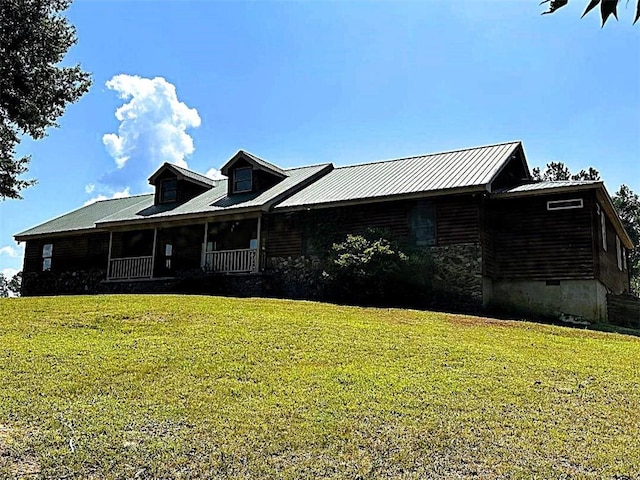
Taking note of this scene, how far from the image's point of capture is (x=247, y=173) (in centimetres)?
2708

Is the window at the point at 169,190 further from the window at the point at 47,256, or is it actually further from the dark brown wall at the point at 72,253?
the window at the point at 47,256

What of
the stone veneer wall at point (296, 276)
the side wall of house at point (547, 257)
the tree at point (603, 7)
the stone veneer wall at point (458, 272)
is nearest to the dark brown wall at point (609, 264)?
the side wall of house at point (547, 257)

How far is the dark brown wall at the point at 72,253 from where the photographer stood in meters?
28.5

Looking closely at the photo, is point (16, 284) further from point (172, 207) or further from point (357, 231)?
point (357, 231)

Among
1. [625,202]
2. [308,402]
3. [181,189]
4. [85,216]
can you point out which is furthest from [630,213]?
[308,402]

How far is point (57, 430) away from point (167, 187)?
22347 mm

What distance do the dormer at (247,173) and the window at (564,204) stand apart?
1155 cm

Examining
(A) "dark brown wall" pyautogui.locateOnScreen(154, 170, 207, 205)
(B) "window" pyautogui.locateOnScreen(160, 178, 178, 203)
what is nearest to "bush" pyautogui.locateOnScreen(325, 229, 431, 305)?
(A) "dark brown wall" pyautogui.locateOnScreen(154, 170, 207, 205)

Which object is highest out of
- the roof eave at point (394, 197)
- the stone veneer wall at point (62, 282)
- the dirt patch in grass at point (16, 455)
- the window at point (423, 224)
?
the roof eave at point (394, 197)

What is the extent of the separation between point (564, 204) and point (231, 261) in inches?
462

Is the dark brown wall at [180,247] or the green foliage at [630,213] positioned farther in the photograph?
the green foliage at [630,213]

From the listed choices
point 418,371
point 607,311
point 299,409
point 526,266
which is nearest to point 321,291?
point 526,266

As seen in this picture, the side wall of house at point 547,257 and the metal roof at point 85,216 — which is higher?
the metal roof at point 85,216

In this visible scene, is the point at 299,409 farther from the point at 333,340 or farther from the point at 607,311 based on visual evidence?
the point at 607,311
